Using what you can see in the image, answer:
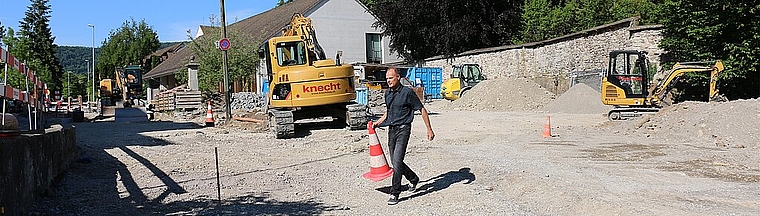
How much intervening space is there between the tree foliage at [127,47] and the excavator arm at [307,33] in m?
63.5

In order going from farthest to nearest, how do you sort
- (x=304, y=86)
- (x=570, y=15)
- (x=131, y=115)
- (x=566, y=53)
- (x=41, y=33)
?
(x=41, y=33) < (x=570, y=15) < (x=566, y=53) < (x=131, y=115) < (x=304, y=86)

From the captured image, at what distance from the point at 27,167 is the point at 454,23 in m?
36.2

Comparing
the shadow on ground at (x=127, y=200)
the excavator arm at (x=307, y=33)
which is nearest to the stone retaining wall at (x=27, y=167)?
the shadow on ground at (x=127, y=200)

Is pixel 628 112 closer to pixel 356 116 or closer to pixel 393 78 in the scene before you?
pixel 356 116

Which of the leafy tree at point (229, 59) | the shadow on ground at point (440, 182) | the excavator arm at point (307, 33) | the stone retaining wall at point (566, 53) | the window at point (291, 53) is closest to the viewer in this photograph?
the shadow on ground at point (440, 182)

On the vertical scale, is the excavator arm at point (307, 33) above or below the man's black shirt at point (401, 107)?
above

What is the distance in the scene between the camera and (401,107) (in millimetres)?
7309

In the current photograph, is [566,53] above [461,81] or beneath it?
above

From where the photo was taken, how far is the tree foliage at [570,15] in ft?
117

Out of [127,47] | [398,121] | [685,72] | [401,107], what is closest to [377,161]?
[398,121]

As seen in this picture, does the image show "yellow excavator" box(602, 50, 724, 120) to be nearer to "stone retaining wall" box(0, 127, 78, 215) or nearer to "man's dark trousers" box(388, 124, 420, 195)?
"man's dark trousers" box(388, 124, 420, 195)

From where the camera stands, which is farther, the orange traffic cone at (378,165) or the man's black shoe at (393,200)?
the orange traffic cone at (378,165)

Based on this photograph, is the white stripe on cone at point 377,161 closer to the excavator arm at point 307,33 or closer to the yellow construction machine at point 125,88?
the excavator arm at point 307,33

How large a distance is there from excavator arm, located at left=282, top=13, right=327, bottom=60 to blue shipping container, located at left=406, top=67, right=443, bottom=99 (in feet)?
66.9
